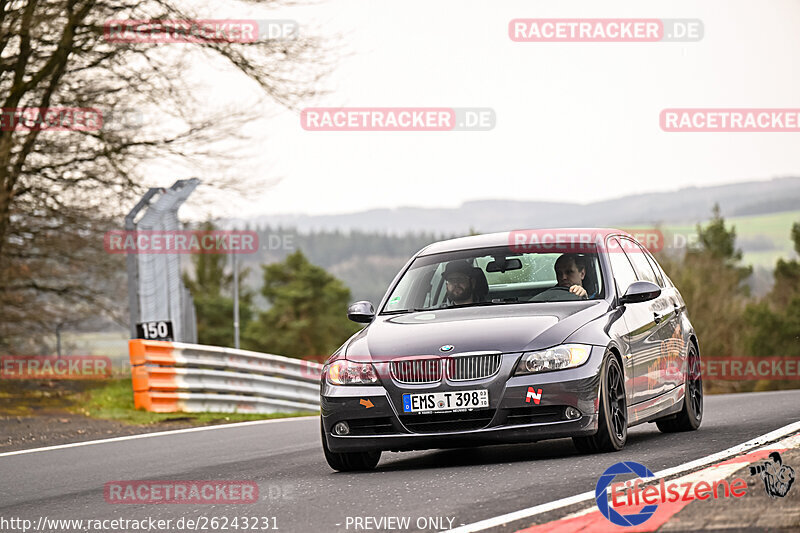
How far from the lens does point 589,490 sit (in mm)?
5879

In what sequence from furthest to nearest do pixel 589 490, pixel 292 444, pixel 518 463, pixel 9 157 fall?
pixel 9 157 → pixel 292 444 → pixel 518 463 → pixel 589 490

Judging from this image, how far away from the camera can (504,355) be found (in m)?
7.34

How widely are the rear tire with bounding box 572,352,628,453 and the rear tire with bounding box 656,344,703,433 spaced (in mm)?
1768

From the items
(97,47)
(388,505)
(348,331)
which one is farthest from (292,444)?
(348,331)

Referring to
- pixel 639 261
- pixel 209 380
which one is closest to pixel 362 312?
pixel 639 261

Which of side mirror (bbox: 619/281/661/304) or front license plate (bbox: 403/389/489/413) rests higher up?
side mirror (bbox: 619/281/661/304)

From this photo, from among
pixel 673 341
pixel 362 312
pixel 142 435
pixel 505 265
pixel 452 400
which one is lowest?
pixel 142 435

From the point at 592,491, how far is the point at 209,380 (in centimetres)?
1164

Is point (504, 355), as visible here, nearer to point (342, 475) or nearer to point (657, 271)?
point (342, 475)

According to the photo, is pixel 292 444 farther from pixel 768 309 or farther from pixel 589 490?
pixel 768 309

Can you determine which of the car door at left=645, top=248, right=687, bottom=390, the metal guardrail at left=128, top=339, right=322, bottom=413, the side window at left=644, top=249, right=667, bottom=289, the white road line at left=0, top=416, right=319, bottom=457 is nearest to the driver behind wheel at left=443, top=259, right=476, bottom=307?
the car door at left=645, top=248, right=687, bottom=390

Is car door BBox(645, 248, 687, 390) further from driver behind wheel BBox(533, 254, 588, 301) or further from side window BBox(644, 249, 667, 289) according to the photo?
driver behind wheel BBox(533, 254, 588, 301)

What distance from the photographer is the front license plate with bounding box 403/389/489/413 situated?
729 centimetres

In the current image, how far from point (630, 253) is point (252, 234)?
13256 mm
